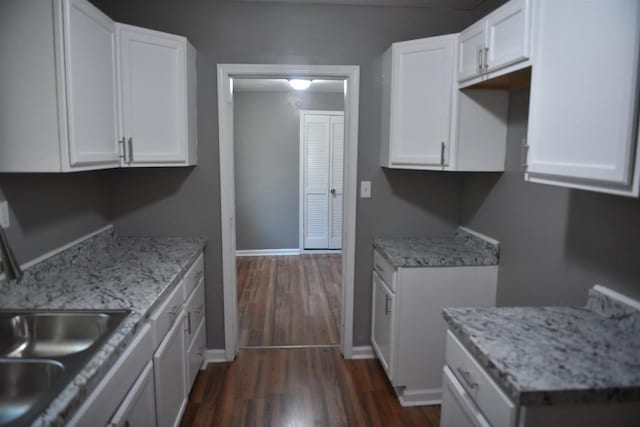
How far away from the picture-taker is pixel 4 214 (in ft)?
5.53

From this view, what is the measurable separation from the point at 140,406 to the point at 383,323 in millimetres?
1548

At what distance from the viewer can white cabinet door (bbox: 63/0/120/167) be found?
1601 millimetres

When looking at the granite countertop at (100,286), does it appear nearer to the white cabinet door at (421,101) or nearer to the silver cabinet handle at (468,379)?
the silver cabinet handle at (468,379)

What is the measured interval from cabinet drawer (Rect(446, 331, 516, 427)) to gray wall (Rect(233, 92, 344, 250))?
4559 mm

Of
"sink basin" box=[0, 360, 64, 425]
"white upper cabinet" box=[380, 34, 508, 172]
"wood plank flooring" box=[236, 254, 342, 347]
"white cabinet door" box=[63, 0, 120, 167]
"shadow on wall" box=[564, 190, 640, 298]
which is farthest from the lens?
"wood plank flooring" box=[236, 254, 342, 347]

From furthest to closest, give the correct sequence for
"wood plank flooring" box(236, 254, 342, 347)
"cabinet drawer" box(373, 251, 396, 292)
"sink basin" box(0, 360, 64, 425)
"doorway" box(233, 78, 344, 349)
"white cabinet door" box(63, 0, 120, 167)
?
"doorway" box(233, 78, 344, 349)
"wood plank flooring" box(236, 254, 342, 347)
"cabinet drawer" box(373, 251, 396, 292)
"white cabinet door" box(63, 0, 120, 167)
"sink basin" box(0, 360, 64, 425)

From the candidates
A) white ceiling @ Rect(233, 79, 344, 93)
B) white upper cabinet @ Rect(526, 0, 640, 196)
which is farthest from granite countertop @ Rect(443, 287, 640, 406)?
white ceiling @ Rect(233, 79, 344, 93)

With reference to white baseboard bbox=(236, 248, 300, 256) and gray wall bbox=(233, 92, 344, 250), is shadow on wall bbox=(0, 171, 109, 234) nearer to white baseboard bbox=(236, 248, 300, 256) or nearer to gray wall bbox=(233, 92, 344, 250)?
gray wall bbox=(233, 92, 344, 250)

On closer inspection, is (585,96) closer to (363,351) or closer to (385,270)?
(385,270)

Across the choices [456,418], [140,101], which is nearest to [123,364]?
[456,418]

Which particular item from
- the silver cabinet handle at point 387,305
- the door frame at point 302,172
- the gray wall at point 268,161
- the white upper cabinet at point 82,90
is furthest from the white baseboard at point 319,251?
the white upper cabinet at point 82,90

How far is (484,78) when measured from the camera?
1991 millimetres

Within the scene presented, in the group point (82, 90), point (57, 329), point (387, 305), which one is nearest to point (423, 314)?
point (387, 305)

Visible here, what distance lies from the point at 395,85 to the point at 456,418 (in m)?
1.83
